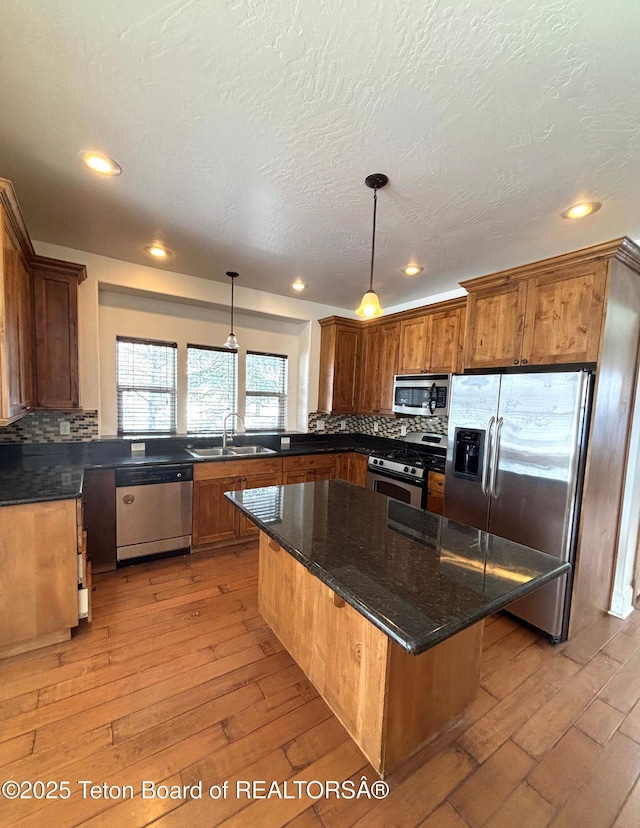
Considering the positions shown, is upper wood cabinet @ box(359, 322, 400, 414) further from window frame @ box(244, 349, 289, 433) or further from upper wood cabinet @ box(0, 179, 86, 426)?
upper wood cabinet @ box(0, 179, 86, 426)

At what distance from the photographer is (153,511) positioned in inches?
119

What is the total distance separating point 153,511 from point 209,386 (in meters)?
1.51

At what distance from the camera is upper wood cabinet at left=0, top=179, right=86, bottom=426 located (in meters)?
1.96

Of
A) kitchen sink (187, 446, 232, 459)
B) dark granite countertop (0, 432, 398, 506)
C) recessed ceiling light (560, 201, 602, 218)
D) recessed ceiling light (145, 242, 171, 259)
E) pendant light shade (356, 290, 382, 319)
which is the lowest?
kitchen sink (187, 446, 232, 459)

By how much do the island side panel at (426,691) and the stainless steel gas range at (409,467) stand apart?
1.62 m

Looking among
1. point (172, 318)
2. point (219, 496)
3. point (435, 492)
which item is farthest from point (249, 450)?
point (435, 492)

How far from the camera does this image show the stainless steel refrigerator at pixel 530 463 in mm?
2107

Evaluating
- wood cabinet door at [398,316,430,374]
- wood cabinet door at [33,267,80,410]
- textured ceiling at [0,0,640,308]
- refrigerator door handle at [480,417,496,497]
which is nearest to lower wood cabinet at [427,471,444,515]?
refrigerator door handle at [480,417,496,497]

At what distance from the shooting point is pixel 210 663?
1.93 m

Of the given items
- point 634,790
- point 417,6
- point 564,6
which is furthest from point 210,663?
point 564,6

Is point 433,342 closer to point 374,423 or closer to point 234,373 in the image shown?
point 374,423

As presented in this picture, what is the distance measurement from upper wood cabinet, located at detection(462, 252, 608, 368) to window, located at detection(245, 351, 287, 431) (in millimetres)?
2401

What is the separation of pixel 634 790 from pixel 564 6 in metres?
2.77

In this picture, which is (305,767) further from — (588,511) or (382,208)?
(382,208)
